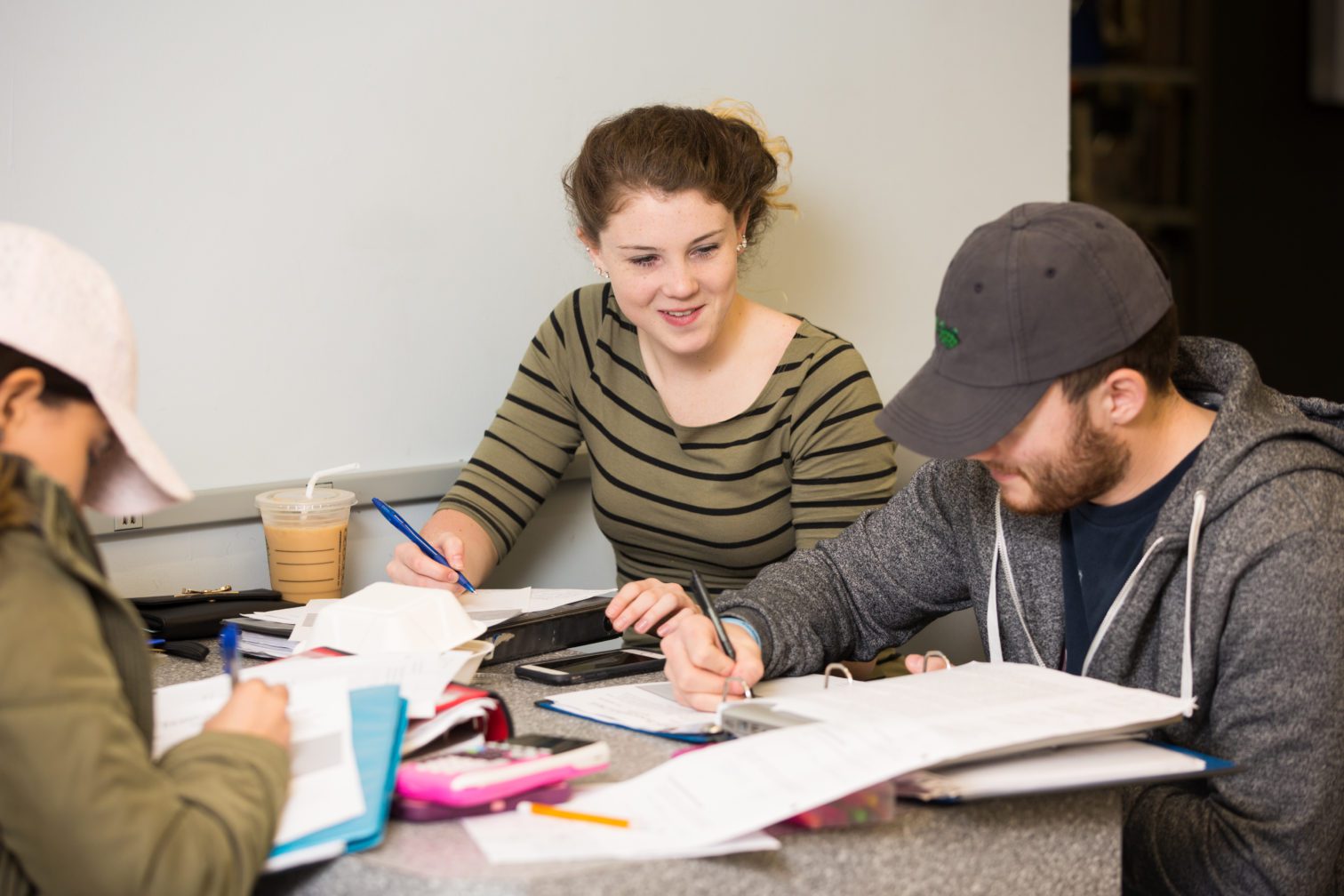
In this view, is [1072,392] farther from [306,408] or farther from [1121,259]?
[306,408]

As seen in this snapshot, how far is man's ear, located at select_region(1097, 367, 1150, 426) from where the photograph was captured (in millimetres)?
1253

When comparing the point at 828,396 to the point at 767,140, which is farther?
the point at 767,140

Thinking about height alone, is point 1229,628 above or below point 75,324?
below

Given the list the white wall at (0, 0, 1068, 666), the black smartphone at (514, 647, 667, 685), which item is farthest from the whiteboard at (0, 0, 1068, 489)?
the black smartphone at (514, 647, 667, 685)

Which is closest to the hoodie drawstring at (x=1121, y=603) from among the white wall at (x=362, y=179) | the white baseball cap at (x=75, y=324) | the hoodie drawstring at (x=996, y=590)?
the hoodie drawstring at (x=996, y=590)

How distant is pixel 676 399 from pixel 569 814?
3.53 feet

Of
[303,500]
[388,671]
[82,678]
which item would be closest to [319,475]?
[303,500]

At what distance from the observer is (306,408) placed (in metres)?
1.97

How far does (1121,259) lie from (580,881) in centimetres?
76

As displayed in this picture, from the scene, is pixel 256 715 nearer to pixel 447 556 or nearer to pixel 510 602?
pixel 510 602

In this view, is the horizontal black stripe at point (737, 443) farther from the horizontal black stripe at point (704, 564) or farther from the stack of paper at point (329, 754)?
the stack of paper at point (329, 754)

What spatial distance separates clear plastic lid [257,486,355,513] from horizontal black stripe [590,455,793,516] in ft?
1.26

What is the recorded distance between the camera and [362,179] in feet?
6.45

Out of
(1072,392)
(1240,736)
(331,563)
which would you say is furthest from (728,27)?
(1240,736)
